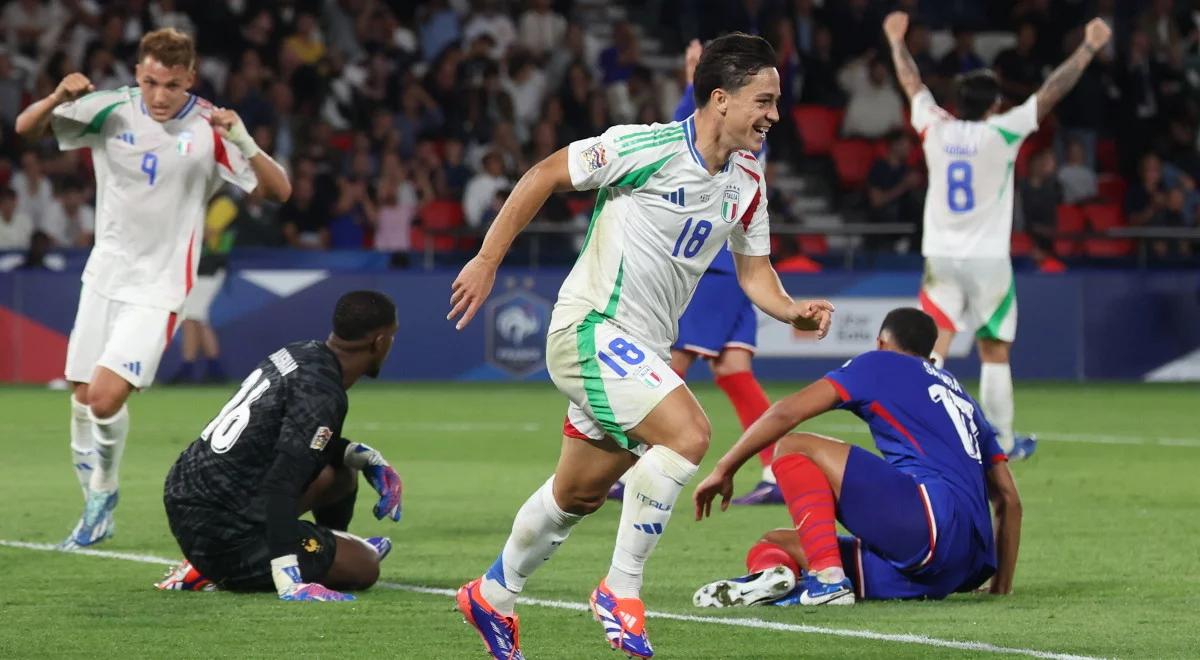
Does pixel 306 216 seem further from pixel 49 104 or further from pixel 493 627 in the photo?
pixel 493 627

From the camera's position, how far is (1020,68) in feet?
78.4

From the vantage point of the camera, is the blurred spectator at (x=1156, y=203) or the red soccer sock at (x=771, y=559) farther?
the blurred spectator at (x=1156, y=203)

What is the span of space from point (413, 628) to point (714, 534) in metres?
2.86

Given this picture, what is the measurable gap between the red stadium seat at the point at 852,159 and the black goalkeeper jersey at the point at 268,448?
16.9 m

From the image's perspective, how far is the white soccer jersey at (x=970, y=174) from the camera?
12.2 metres

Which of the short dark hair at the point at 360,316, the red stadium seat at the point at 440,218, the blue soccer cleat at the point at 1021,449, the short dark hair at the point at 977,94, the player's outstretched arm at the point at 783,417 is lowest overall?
the blue soccer cleat at the point at 1021,449

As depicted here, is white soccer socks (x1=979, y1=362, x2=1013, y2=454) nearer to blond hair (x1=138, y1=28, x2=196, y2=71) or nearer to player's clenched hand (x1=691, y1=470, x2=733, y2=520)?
blond hair (x1=138, y1=28, x2=196, y2=71)

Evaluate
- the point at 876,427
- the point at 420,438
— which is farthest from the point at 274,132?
the point at 876,427

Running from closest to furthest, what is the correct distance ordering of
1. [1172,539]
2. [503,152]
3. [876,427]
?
[876,427], [1172,539], [503,152]

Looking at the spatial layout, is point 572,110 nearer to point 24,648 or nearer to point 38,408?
point 38,408

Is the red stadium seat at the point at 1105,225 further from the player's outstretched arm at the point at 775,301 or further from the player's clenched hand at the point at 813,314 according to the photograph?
the player's clenched hand at the point at 813,314

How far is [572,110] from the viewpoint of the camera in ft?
72.8

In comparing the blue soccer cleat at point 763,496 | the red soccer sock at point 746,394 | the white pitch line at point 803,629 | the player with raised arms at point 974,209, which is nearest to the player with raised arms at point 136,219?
the white pitch line at point 803,629

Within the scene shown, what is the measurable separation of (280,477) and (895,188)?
1584 cm
